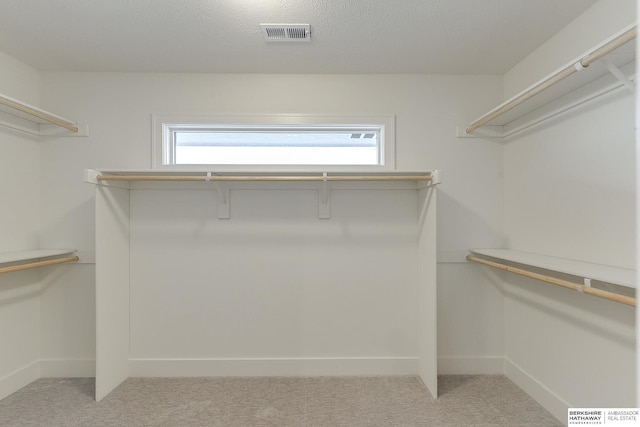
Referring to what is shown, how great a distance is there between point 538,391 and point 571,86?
181 centimetres

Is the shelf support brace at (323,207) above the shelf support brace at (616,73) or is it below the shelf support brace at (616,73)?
below

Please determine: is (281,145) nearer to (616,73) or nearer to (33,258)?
(33,258)

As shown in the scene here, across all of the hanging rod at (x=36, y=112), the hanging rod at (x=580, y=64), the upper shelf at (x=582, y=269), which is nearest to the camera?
the hanging rod at (x=580, y=64)

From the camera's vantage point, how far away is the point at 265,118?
7.89ft

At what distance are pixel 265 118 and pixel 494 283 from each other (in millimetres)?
2110

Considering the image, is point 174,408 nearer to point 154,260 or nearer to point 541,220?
point 154,260

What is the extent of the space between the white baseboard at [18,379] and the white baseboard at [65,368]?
44 mm

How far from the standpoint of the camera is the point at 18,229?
2242 mm

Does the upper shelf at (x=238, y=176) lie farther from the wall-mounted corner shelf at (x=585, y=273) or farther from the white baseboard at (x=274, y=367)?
the white baseboard at (x=274, y=367)

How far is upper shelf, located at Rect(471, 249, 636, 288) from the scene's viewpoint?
4.14 feet

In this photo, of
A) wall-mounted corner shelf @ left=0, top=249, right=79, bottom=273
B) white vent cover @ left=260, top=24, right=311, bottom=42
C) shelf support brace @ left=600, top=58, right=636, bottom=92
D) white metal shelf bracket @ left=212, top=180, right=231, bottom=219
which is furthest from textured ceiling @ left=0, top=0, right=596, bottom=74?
wall-mounted corner shelf @ left=0, top=249, right=79, bottom=273

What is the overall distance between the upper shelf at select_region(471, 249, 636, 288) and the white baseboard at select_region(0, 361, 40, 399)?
3.28 m

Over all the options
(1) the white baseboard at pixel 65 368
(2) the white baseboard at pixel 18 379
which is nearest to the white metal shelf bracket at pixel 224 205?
(1) the white baseboard at pixel 65 368

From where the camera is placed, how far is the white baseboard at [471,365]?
2.40 meters
